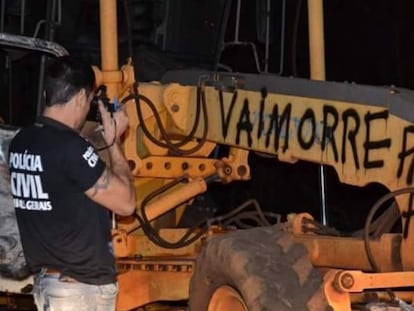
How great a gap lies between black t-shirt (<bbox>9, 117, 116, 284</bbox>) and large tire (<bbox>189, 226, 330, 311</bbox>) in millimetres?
585

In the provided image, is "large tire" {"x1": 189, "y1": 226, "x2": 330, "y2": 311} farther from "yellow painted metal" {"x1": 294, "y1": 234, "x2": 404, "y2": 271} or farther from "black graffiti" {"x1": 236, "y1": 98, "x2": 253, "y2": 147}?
"black graffiti" {"x1": 236, "y1": 98, "x2": 253, "y2": 147}

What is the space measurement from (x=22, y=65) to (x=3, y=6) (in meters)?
0.80

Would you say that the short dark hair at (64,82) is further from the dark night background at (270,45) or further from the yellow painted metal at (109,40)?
the dark night background at (270,45)

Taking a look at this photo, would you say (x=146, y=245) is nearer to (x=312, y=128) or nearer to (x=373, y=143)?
(x=312, y=128)

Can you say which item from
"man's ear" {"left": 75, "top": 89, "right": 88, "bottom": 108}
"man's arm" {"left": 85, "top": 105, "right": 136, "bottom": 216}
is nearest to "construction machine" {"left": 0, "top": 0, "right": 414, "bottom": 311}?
"man's arm" {"left": 85, "top": 105, "right": 136, "bottom": 216}

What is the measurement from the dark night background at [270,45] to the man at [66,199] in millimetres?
2626

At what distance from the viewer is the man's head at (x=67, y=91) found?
5395mm

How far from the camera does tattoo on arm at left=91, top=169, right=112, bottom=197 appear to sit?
17.1 feet

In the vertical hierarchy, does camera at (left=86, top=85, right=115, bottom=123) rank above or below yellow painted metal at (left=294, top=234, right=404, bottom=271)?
above

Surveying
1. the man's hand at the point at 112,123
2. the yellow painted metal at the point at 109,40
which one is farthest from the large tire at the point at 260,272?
the yellow painted metal at the point at 109,40

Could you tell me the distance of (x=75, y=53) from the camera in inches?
335

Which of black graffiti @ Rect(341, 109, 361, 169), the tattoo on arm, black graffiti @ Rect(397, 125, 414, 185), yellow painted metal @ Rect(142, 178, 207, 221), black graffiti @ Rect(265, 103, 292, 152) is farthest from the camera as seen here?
yellow painted metal @ Rect(142, 178, 207, 221)

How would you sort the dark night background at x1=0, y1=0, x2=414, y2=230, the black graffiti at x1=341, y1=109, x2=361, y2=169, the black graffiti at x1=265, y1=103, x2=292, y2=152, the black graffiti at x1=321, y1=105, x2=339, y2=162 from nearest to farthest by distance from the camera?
the black graffiti at x1=341, y1=109, x2=361, y2=169 < the black graffiti at x1=321, y1=105, x2=339, y2=162 < the black graffiti at x1=265, y1=103, x2=292, y2=152 < the dark night background at x1=0, y1=0, x2=414, y2=230

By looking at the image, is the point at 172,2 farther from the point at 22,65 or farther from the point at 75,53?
the point at 22,65
